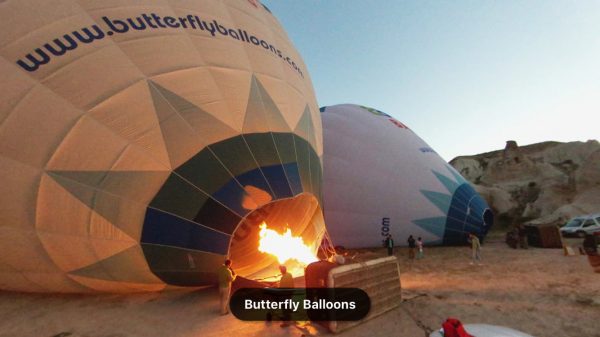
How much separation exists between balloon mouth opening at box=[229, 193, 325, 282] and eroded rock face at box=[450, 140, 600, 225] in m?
20.5

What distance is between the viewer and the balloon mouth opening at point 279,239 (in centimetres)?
732

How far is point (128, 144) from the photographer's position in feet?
16.7

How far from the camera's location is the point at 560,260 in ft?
34.4

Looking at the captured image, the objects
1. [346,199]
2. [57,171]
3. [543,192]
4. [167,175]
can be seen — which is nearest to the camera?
[57,171]

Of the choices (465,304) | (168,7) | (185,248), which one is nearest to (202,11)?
(168,7)

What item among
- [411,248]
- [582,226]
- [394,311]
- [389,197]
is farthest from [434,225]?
[582,226]

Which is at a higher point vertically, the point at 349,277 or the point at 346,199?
the point at 346,199

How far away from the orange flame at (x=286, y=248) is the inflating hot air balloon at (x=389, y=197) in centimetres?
595

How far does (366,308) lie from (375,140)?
976cm

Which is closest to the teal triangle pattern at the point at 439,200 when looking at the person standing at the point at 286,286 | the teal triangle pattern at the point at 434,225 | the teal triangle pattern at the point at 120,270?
the teal triangle pattern at the point at 434,225

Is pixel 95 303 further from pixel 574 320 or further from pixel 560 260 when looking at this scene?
pixel 560 260

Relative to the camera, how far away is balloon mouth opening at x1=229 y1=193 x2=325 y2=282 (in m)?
7.32

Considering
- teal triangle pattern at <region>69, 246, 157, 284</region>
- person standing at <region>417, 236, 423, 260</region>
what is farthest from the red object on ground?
person standing at <region>417, 236, 423, 260</region>

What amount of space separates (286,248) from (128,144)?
424cm
